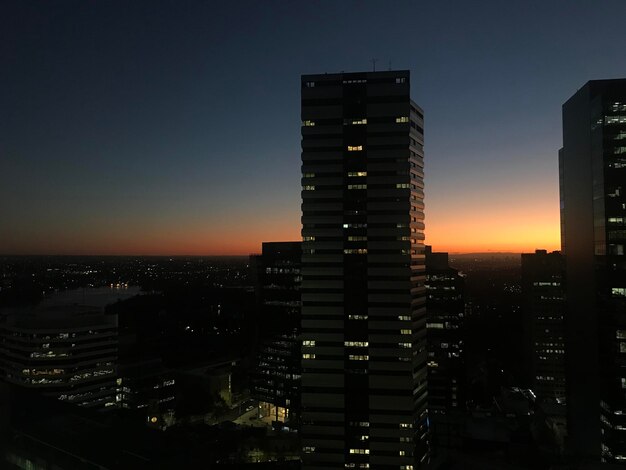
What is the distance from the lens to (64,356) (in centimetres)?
4066

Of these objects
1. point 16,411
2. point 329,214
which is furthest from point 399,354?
point 16,411

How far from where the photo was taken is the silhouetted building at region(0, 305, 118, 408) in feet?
131

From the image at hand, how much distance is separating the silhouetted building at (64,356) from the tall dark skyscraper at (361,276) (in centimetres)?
2073

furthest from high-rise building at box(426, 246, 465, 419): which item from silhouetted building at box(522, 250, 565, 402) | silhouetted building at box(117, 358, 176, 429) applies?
silhouetted building at box(117, 358, 176, 429)

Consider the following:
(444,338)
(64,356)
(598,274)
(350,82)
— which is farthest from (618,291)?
(64,356)

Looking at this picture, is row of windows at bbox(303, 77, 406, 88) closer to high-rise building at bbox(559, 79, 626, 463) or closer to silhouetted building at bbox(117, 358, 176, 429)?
high-rise building at bbox(559, 79, 626, 463)

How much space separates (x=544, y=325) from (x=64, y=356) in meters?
46.7

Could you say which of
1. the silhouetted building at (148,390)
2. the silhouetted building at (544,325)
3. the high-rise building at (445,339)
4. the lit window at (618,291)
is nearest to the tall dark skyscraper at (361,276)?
the lit window at (618,291)

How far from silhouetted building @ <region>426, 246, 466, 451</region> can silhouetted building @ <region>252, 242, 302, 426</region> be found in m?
13.1

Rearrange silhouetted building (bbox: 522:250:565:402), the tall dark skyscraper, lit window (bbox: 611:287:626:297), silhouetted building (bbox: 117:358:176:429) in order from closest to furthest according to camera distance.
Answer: lit window (bbox: 611:287:626:297) < the tall dark skyscraper < silhouetted building (bbox: 117:358:176:429) < silhouetted building (bbox: 522:250:565:402)

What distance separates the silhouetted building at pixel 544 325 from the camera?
168 ft

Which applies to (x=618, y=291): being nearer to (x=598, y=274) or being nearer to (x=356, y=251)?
(x=598, y=274)

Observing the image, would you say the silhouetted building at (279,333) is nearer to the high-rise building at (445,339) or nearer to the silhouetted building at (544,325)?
the high-rise building at (445,339)

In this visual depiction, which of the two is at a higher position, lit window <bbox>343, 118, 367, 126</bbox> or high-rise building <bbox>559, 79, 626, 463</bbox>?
lit window <bbox>343, 118, 367, 126</bbox>
